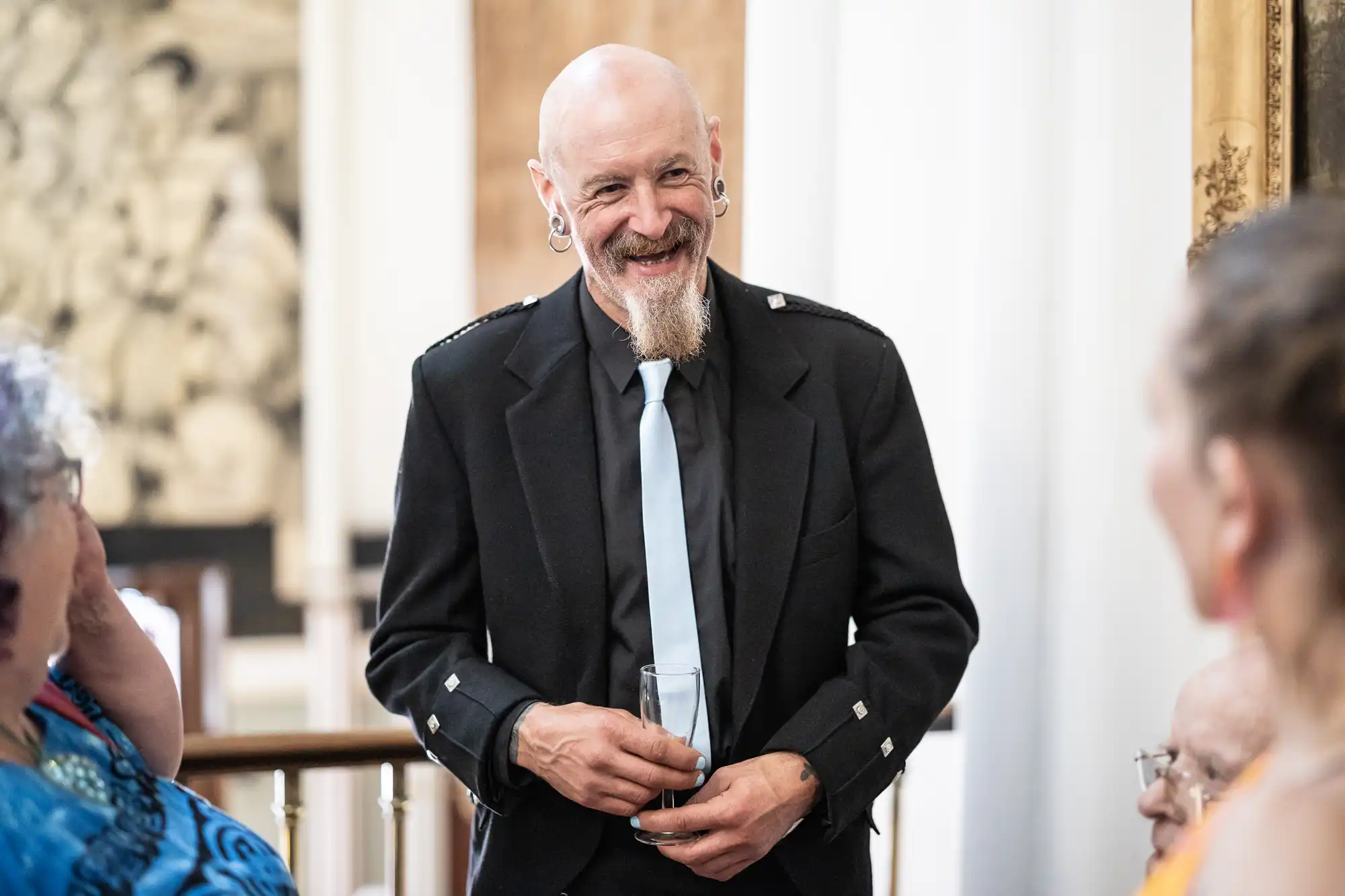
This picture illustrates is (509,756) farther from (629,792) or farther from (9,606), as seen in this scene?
(9,606)

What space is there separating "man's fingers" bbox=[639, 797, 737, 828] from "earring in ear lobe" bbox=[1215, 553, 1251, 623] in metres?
0.92

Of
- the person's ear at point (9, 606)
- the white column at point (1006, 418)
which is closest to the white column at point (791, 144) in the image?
the white column at point (1006, 418)

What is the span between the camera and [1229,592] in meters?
0.85

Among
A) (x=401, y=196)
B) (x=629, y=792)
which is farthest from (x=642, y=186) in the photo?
(x=401, y=196)

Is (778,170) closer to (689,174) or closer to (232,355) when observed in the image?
(689,174)

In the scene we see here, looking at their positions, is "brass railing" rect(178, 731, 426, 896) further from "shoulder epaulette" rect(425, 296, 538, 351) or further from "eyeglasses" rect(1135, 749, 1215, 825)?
"eyeglasses" rect(1135, 749, 1215, 825)

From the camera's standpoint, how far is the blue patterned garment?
1.10 metres

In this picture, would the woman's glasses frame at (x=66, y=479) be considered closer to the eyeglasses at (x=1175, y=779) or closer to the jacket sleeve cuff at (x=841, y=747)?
the jacket sleeve cuff at (x=841, y=747)

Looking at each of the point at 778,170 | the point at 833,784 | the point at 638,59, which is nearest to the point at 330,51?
the point at 778,170

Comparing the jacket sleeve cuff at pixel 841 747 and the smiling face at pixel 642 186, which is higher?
the smiling face at pixel 642 186

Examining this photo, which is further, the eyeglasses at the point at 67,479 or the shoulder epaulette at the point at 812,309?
the shoulder epaulette at the point at 812,309

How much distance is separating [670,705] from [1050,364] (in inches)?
50.9

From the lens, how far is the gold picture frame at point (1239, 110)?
2.21 m

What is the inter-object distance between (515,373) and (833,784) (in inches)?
29.7
